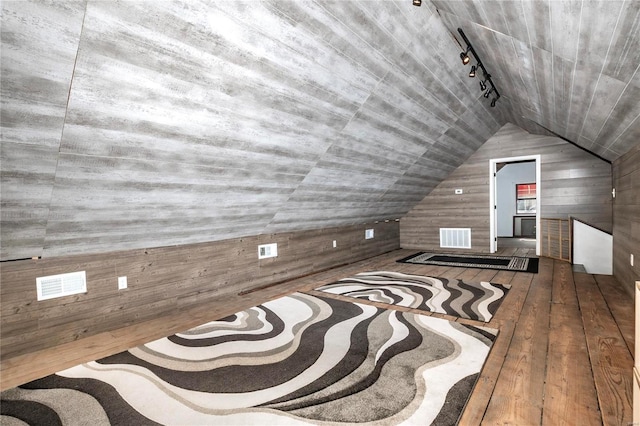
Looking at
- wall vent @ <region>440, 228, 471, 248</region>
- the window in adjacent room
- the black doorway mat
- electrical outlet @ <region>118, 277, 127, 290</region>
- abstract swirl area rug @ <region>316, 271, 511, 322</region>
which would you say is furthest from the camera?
the window in adjacent room

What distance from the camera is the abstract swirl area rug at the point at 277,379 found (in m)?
1.72

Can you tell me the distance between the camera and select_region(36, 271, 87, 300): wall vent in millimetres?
2664

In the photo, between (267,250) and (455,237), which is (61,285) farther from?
(455,237)

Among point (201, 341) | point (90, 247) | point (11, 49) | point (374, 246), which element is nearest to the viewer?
point (11, 49)

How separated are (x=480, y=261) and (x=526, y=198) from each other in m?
5.55

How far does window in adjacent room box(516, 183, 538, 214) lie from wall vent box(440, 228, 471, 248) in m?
4.18

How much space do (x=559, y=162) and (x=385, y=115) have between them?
4.62 metres

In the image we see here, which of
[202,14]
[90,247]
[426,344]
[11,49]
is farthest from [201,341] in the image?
[202,14]

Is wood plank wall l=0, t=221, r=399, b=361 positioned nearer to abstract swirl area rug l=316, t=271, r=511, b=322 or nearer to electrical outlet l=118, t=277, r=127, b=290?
electrical outlet l=118, t=277, r=127, b=290

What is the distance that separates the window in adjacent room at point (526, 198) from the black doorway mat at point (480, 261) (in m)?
4.56

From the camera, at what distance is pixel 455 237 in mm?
7309

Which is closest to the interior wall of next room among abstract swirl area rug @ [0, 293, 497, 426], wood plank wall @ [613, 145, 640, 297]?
wood plank wall @ [613, 145, 640, 297]

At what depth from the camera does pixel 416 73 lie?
129 inches

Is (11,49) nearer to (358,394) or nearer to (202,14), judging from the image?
(202,14)
